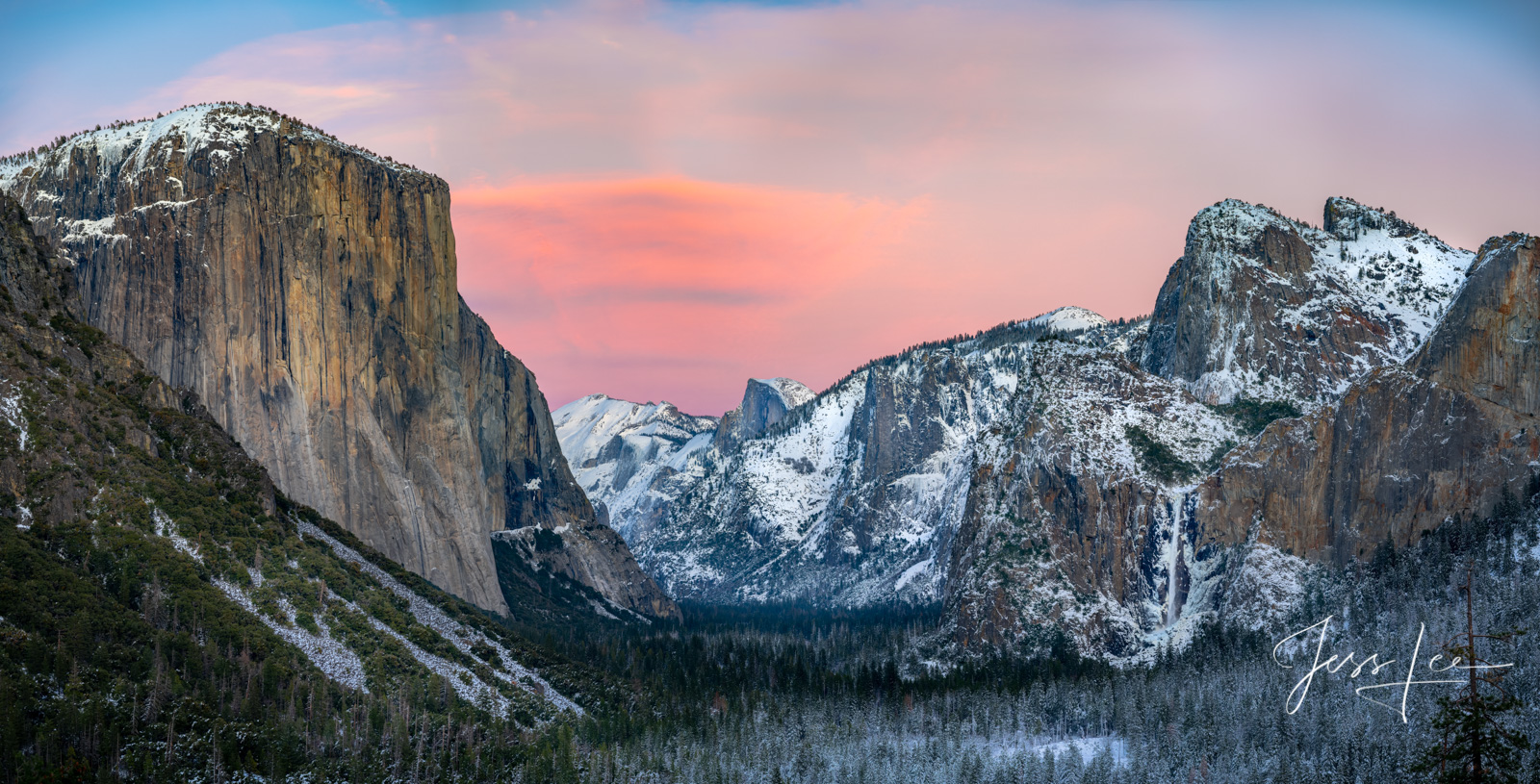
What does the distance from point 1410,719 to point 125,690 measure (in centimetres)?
14486

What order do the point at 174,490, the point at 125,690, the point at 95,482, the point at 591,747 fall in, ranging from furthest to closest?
the point at 591,747, the point at 174,490, the point at 95,482, the point at 125,690

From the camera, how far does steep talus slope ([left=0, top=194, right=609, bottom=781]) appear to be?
13138 cm

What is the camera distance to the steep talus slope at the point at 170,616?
431ft

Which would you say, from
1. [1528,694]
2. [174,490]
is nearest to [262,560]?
[174,490]

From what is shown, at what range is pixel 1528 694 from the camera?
573ft

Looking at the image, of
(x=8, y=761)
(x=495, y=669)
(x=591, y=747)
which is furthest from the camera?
(x=495, y=669)

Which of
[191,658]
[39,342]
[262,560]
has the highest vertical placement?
[39,342]

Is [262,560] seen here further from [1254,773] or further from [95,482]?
[1254,773]

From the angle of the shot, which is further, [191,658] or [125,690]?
[191,658]

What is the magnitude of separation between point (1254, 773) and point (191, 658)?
121 m

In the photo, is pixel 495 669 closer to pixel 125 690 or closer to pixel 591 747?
pixel 591 747

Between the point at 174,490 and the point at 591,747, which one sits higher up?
the point at 174,490

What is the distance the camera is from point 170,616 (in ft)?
499

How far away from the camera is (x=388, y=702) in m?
167
